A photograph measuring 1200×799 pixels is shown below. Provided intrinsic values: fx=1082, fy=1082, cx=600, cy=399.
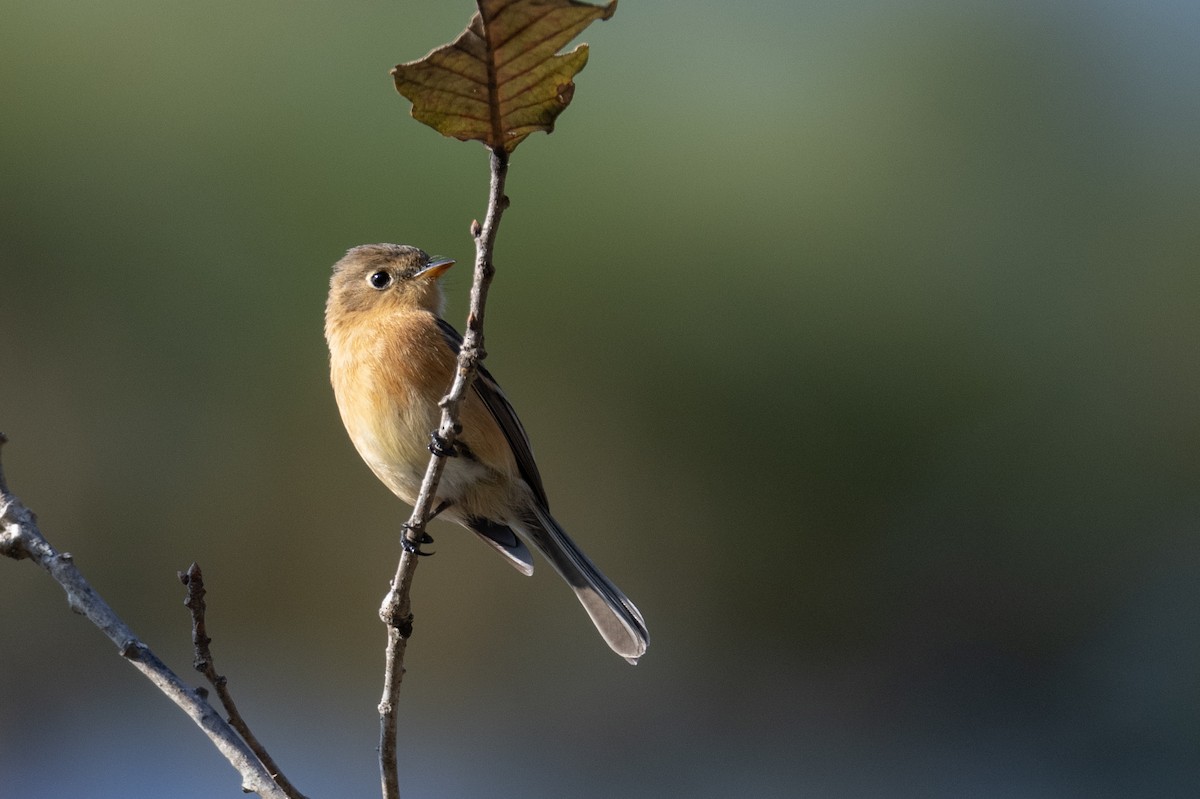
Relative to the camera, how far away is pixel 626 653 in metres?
3.20

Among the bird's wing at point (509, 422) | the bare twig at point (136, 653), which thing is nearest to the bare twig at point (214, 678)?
the bare twig at point (136, 653)

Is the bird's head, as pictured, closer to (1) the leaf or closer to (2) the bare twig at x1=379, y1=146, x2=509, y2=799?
(2) the bare twig at x1=379, y1=146, x2=509, y2=799

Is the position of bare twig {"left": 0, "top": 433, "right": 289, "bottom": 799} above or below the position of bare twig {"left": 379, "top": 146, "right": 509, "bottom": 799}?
below

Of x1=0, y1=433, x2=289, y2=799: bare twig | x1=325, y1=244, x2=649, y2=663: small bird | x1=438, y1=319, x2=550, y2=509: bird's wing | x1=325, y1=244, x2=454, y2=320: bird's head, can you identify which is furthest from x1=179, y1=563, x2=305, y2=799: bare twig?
x1=325, y1=244, x2=454, y2=320: bird's head

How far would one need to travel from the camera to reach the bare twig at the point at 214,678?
185 cm

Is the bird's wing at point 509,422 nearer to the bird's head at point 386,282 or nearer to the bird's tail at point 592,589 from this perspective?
the bird's tail at point 592,589

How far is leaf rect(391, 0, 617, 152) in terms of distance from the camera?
1.40 metres

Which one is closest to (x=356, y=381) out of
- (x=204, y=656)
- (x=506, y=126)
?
(x=204, y=656)

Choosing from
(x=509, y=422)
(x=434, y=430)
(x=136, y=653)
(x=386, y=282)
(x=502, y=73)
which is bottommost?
(x=136, y=653)

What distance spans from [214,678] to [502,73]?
3.86 ft

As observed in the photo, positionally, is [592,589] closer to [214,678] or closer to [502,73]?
[214,678]

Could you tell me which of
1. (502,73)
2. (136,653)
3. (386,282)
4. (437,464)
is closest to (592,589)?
(386,282)

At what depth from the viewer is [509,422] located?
3324 mm

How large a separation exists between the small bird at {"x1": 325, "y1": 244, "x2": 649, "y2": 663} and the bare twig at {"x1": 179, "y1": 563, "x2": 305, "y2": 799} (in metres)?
1.02
